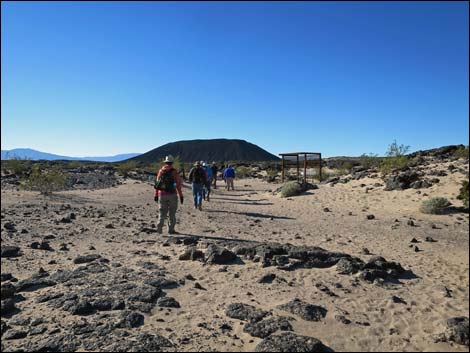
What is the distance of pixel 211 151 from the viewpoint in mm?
114312

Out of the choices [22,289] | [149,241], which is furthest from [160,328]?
[149,241]

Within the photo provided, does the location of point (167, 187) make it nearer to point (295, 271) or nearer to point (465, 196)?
point (295, 271)

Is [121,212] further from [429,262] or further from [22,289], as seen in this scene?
[429,262]

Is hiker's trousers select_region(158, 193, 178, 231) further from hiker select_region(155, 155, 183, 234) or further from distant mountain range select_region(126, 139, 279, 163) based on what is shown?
distant mountain range select_region(126, 139, 279, 163)

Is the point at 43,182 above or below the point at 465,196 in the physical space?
above

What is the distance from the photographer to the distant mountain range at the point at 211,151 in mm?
109750

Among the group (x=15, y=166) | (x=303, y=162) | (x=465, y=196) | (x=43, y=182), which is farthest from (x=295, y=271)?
(x=15, y=166)

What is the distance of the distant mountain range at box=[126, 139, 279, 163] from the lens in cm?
10975

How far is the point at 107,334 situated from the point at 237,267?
2.89 metres

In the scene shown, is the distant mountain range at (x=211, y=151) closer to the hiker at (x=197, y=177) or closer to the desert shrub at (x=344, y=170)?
the desert shrub at (x=344, y=170)

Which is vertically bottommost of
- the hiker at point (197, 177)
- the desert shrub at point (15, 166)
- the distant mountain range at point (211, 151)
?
the hiker at point (197, 177)

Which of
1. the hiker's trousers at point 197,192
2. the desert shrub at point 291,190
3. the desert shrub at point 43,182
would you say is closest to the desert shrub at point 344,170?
the desert shrub at point 291,190

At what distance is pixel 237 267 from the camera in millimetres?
6820

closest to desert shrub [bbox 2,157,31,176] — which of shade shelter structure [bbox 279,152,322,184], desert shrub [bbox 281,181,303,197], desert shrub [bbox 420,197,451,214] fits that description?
shade shelter structure [bbox 279,152,322,184]
